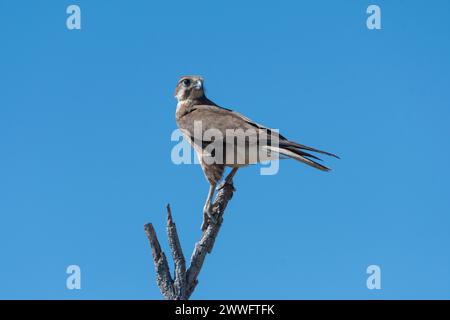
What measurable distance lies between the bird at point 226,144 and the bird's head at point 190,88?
39 centimetres

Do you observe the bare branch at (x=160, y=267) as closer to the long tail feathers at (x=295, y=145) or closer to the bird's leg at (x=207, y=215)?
the bird's leg at (x=207, y=215)

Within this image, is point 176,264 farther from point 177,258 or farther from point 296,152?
point 296,152

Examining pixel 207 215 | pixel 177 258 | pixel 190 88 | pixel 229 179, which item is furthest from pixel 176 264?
pixel 190 88

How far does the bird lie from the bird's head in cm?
39

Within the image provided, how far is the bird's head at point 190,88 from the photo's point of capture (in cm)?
1294

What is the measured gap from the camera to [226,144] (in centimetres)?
1126

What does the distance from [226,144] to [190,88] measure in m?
2.10

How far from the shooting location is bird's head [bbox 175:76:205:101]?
12938 millimetres

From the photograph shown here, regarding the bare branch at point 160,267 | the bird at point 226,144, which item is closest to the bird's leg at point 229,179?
the bird at point 226,144

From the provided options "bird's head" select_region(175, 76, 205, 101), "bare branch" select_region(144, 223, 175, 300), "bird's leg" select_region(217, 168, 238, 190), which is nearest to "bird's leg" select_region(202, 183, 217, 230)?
"bird's leg" select_region(217, 168, 238, 190)

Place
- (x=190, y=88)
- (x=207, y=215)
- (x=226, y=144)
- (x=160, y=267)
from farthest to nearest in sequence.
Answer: (x=190, y=88)
(x=226, y=144)
(x=207, y=215)
(x=160, y=267)

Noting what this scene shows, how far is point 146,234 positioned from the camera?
9.73 meters
